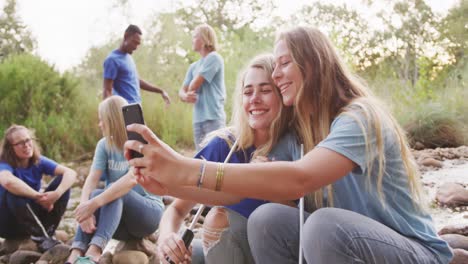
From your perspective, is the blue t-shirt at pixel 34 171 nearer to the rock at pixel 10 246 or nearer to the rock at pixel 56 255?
the rock at pixel 10 246

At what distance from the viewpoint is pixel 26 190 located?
10.5 ft

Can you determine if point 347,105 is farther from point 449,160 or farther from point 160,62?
point 160,62

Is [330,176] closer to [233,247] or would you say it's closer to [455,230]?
[233,247]

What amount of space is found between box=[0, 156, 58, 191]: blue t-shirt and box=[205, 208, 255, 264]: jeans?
1857 mm

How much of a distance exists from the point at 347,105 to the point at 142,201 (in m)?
1.54

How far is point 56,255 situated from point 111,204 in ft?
1.89

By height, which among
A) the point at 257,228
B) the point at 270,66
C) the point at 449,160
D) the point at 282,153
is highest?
the point at 270,66

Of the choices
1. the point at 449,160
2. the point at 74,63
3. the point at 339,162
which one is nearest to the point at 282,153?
the point at 339,162

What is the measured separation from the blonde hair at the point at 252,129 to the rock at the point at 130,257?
975 mm

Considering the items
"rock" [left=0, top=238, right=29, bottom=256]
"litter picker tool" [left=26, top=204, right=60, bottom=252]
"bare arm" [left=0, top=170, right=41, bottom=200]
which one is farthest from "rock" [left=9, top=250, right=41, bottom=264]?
"bare arm" [left=0, top=170, right=41, bottom=200]

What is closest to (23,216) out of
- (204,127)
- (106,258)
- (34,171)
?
(34,171)

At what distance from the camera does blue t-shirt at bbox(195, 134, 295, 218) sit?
190 centimetres

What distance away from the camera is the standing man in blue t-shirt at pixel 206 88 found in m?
4.06

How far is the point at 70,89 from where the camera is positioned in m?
8.38
